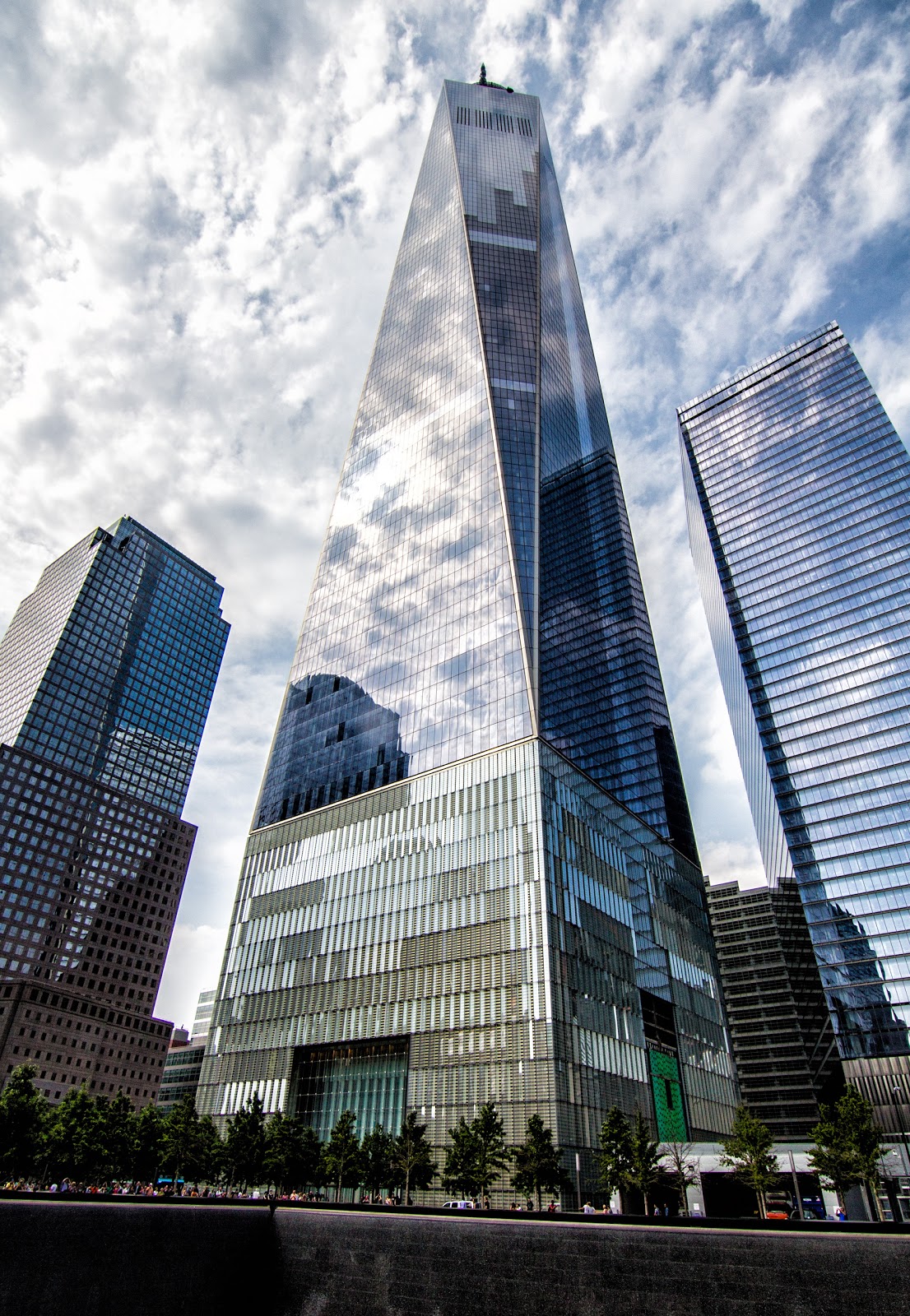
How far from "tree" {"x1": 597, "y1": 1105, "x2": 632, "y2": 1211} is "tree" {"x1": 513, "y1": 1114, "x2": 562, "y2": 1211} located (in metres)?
3.23

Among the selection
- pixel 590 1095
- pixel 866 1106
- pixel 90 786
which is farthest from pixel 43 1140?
pixel 90 786

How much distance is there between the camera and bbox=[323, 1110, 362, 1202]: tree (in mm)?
59062

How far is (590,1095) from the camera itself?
6419 cm

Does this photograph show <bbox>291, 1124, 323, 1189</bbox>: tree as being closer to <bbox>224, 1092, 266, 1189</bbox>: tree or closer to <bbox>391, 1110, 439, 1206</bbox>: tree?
<bbox>224, 1092, 266, 1189</bbox>: tree

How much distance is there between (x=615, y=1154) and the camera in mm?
53719

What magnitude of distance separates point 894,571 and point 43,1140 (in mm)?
138286

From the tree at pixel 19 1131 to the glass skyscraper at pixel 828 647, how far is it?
10129 centimetres

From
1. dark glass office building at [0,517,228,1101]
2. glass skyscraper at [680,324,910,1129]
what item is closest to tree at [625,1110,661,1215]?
glass skyscraper at [680,324,910,1129]

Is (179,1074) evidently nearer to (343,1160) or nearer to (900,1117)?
(343,1160)

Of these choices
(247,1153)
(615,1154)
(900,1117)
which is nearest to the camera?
(615,1154)

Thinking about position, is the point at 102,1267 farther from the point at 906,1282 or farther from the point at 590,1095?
the point at 590,1095

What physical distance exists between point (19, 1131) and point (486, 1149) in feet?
150

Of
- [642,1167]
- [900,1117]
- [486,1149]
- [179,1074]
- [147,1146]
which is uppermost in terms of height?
[179,1074]

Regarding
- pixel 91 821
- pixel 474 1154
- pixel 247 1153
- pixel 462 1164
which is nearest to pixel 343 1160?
pixel 247 1153
